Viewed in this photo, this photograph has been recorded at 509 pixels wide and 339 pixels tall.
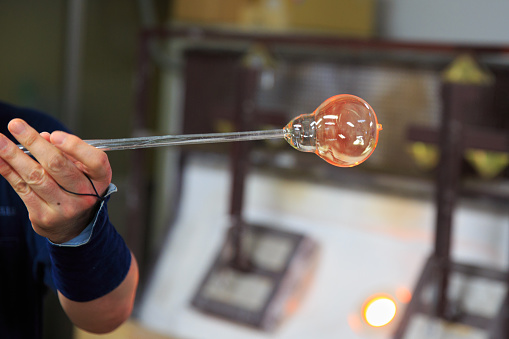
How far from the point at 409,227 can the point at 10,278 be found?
3.79 ft

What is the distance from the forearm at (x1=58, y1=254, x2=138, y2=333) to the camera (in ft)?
2.42

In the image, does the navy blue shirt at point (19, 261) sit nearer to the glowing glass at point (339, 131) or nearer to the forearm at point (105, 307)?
the forearm at point (105, 307)

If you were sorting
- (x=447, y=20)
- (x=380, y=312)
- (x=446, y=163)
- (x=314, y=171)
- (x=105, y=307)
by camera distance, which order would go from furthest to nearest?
(x=447, y=20) → (x=314, y=171) → (x=380, y=312) → (x=446, y=163) → (x=105, y=307)

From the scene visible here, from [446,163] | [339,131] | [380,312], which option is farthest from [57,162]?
[380,312]

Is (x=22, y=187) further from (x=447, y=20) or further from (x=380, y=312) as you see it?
(x=447, y=20)

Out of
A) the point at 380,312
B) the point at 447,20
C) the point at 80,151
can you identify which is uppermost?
the point at 447,20

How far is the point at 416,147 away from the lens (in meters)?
1.67

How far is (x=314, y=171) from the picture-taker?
183 centimetres

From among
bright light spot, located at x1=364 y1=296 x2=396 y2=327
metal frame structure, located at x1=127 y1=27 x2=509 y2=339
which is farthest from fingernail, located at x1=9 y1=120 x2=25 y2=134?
bright light spot, located at x1=364 y1=296 x2=396 y2=327

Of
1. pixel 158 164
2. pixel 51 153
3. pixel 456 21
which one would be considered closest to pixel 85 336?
pixel 51 153

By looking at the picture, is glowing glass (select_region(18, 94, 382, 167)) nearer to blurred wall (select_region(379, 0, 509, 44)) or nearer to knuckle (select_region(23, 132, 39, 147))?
knuckle (select_region(23, 132, 39, 147))

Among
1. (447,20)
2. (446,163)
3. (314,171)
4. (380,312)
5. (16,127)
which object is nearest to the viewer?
(16,127)

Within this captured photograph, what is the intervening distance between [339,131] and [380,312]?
1146 mm

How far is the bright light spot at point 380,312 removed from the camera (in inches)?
64.6
